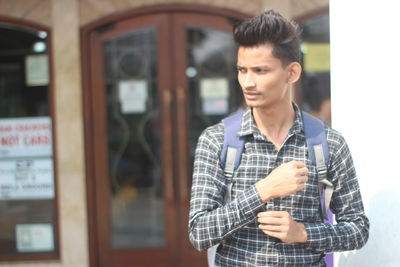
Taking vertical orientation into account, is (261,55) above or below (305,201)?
above

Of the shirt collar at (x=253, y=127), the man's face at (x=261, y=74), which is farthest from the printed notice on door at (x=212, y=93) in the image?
the man's face at (x=261, y=74)

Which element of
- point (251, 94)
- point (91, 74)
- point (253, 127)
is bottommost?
point (253, 127)

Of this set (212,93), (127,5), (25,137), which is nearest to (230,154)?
(212,93)

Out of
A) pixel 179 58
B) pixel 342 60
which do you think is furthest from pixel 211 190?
pixel 179 58

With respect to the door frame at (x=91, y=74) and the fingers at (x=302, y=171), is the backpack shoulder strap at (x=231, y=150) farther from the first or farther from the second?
the door frame at (x=91, y=74)

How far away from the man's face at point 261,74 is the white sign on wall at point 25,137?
3.37 meters

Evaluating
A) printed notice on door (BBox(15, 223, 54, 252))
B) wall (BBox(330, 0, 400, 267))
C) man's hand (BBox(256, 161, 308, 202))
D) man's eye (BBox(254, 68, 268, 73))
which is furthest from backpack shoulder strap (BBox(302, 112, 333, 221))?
printed notice on door (BBox(15, 223, 54, 252))

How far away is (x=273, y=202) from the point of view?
5.29ft

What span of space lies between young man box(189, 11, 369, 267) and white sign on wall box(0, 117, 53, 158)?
3.28 meters

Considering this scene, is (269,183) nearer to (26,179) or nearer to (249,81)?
(249,81)

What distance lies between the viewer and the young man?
149 centimetres

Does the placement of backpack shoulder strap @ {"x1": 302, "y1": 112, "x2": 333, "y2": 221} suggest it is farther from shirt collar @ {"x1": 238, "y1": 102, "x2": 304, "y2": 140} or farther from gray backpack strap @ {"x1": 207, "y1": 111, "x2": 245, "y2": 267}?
gray backpack strap @ {"x1": 207, "y1": 111, "x2": 245, "y2": 267}

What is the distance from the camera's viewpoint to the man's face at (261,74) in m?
1.55

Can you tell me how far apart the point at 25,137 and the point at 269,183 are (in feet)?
12.0
